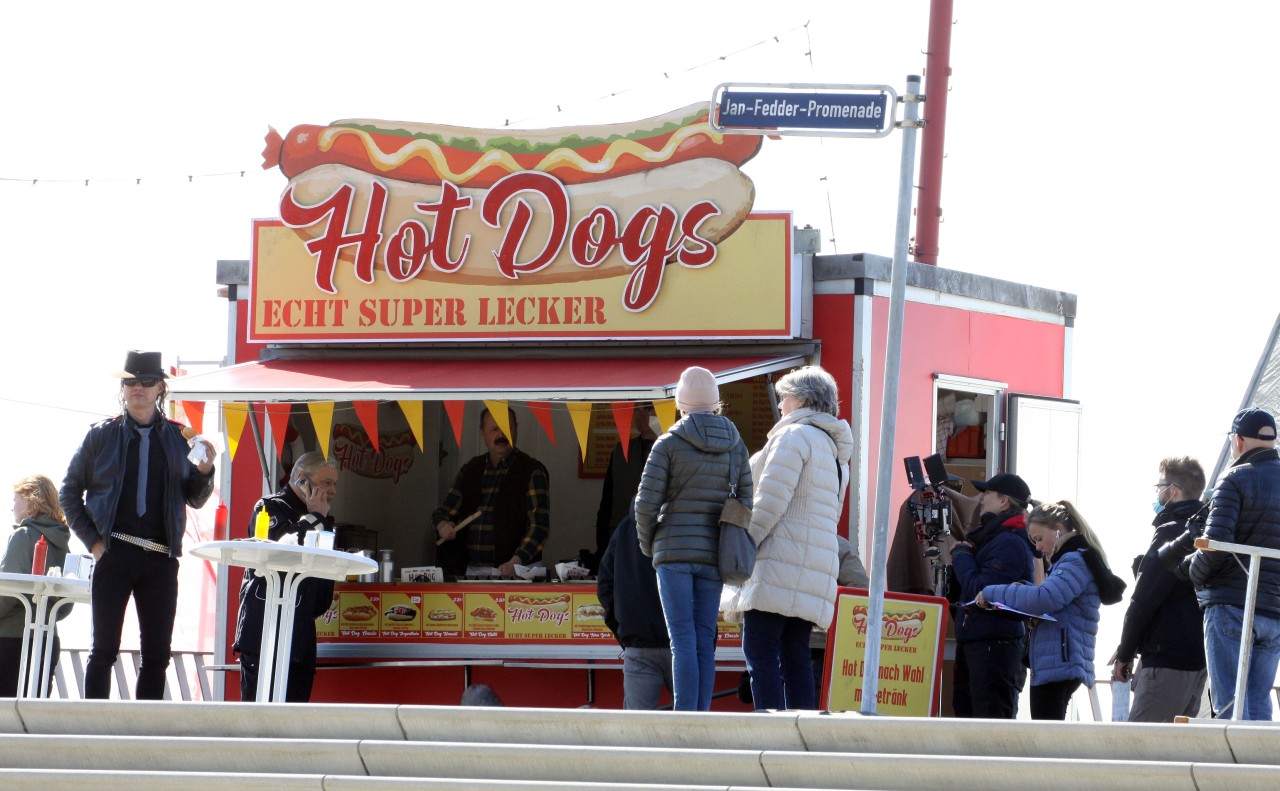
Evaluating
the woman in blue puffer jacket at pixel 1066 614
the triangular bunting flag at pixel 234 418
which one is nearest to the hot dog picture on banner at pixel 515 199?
the triangular bunting flag at pixel 234 418

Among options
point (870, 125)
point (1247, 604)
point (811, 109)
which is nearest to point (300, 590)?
point (811, 109)

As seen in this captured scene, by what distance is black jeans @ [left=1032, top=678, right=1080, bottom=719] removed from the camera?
7.55 meters

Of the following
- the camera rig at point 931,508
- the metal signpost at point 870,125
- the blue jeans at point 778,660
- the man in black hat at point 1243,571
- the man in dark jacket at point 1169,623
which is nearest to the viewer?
the metal signpost at point 870,125

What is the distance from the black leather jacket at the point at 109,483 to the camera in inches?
290

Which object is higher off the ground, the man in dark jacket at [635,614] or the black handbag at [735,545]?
the black handbag at [735,545]

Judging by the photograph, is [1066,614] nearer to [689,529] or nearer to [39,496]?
[689,529]

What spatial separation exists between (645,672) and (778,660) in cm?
98

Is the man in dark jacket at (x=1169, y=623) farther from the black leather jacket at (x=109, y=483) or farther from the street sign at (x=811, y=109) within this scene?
the black leather jacket at (x=109, y=483)

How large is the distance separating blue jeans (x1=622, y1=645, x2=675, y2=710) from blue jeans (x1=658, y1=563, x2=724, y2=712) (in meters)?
0.89

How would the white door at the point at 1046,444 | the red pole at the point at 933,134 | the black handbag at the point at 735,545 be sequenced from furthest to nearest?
the red pole at the point at 933,134 < the white door at the point at 1046,444 < the black handbag at the point at 735,545

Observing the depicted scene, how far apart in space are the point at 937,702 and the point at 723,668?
1039 millimetres

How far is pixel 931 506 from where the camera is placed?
8.43m

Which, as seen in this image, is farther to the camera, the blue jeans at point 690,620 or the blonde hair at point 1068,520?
the blonde hair at point 1068,520

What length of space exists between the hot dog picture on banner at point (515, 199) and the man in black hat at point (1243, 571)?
122 inches
